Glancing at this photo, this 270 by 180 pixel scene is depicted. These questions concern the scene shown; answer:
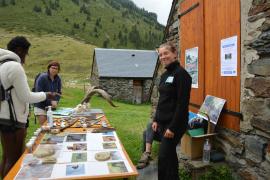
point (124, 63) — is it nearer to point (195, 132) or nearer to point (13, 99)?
point (195, 132)

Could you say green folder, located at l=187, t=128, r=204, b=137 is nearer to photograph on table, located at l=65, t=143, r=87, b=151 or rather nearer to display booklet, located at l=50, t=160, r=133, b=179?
photograph on table, located at l=65, t=143, r=87, b=151

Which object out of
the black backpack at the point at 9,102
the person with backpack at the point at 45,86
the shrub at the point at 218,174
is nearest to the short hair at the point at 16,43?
the black backpack at the point at 9,102

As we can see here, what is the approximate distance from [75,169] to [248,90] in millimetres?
2431

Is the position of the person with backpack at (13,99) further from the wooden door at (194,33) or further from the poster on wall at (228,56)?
the wooden door at (194,33)

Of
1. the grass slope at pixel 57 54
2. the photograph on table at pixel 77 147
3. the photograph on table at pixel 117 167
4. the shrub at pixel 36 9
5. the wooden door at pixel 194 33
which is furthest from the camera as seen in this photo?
the shrub at pixel 36 9

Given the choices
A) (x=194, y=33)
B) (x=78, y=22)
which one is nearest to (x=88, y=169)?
(x=194, y=33)

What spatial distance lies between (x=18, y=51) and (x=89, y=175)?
175 cm

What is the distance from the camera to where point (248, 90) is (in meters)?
3.73

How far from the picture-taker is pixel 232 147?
4.11 m

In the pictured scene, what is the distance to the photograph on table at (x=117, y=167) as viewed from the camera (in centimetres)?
244

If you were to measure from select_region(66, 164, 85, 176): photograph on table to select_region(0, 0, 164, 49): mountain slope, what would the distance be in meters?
82.9

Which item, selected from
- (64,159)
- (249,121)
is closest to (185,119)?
(249,121)

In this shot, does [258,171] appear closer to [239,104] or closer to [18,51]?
[239,104]

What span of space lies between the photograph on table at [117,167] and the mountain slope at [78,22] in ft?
272
